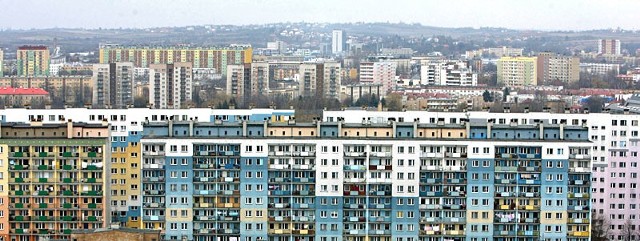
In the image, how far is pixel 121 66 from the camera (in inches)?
1529

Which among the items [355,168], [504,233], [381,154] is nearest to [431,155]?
[381,154]

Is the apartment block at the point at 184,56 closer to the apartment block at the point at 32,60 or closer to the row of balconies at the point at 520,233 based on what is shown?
the apartment block at the point at 32,60

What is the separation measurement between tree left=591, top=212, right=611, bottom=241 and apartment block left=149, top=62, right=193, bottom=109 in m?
16.4

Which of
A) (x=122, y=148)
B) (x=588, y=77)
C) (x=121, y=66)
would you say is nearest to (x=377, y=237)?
(x=122, y=148)

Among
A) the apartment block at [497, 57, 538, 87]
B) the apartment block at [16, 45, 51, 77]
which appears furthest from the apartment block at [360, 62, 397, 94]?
the apartment block at [16, 45, 51, 77]

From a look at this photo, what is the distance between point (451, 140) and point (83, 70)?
1473 inches

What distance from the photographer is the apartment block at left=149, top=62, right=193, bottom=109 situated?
3522 cm

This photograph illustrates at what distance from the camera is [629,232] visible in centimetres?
1952

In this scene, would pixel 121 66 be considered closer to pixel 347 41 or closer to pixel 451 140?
pixel 451 140

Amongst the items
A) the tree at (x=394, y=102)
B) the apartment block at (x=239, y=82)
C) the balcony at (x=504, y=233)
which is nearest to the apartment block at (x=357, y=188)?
the balcony at (x=504, y=233)

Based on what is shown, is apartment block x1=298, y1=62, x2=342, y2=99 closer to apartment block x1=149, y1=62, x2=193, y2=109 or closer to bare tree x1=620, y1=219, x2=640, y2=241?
apartment block x1=149, y1=62, x2=193, y2=109

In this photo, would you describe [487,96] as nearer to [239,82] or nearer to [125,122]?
[239,82]

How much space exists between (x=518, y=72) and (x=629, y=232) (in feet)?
116

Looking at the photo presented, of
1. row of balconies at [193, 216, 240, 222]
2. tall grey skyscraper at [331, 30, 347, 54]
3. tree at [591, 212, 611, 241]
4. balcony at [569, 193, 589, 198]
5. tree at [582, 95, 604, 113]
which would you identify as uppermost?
balcony at [569, 193, 589, 198]
